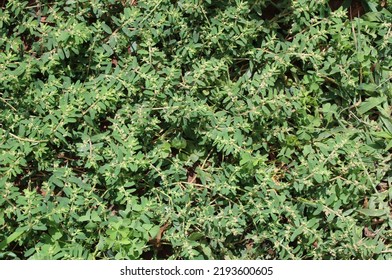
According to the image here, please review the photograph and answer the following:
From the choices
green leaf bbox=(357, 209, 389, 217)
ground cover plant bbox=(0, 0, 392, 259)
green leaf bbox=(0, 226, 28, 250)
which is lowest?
green leaf bbox=(0, 226, 28, 250)

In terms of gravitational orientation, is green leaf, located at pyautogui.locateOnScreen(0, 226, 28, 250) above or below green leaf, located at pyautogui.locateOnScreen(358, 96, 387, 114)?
below

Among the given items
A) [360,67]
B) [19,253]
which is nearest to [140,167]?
[19,253]

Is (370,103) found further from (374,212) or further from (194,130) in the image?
(194,130)

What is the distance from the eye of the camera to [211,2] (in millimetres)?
3805

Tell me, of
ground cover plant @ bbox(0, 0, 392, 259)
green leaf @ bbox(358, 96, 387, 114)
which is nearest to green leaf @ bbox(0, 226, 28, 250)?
ground cover plant @ bbox(0, 0, 392, 259)

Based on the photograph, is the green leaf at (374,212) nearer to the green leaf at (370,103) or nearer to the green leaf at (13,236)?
the green leaf at (370,103)

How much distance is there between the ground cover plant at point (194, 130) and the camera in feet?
11.9

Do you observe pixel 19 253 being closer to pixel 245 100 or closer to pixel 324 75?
pixel 245 100

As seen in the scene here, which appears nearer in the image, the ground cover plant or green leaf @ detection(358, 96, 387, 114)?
the ground cover plant

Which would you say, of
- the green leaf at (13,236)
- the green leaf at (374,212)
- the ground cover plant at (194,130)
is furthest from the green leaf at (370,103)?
the green leaf at (13,236)

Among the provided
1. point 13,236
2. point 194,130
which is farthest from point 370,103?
point 13,236

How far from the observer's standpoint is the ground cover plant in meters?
3.63

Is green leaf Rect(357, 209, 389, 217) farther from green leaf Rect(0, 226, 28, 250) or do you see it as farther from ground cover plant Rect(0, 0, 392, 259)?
green leaf Rect(0, 226, 28, 250)
